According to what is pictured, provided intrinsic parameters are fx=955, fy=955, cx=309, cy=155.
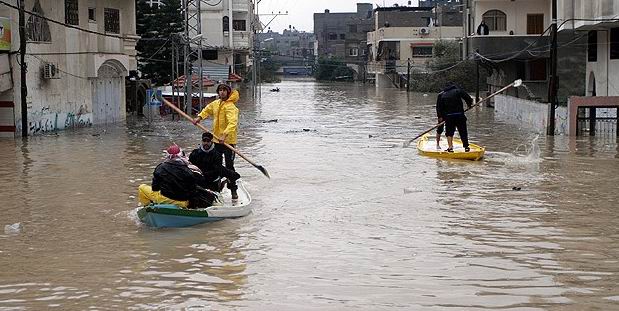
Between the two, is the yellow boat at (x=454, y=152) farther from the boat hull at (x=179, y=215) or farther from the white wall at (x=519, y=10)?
the white wall at (x=519, y=10)

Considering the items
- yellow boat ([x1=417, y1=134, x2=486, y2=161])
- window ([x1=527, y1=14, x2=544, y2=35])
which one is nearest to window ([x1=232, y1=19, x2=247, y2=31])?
window ([x1=527, y1=14, x2=544, y2=35])

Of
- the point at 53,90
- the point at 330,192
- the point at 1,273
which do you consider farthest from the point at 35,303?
the point at 53,90

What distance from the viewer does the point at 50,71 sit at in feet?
104

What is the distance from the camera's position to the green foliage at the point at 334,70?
396 feet

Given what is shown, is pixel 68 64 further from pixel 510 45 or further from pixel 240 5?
pixel 240 5

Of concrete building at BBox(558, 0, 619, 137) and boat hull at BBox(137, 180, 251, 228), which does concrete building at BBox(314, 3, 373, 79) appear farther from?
boat hull at BBox(137, 180, 251, 228)

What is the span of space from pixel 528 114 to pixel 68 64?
16.4 m

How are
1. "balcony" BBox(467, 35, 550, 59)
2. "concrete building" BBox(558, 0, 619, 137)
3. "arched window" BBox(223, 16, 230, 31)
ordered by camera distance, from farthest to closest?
"arched window" BBox(223, 16, 230, 31), "balcony" BBox(467, 35, 550, 59), "concrete building" BBox(558, 0, 619, 137)

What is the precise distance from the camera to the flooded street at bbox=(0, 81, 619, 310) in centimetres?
915

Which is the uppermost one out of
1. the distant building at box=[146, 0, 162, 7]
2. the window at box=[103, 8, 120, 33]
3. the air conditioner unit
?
the distant building at box=[146, 0, 162, 7]

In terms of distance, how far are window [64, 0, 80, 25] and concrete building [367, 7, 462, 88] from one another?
53.5 meters

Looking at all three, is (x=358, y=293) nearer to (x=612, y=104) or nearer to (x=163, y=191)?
(x=163, y=191)

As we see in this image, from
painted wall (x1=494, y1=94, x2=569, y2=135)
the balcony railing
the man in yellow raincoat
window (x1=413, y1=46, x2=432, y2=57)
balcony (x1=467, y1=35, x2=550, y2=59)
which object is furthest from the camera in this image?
window (x1=413, y1=46, x2=432, y2=57)

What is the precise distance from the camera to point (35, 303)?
29.3 feet
